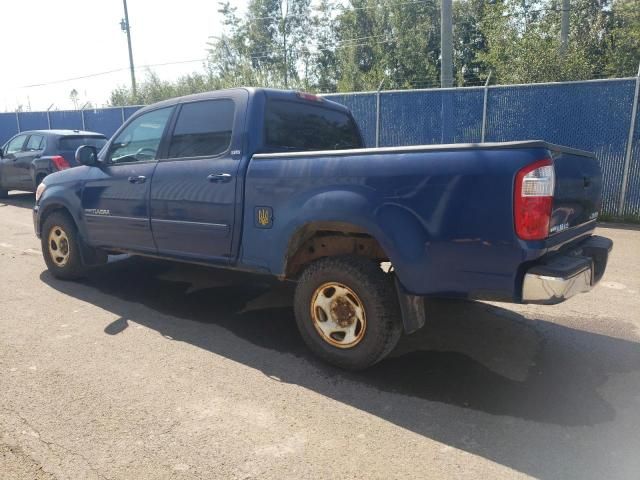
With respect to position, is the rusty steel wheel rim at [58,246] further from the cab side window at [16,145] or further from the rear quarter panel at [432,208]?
the cab side window at [16,145]

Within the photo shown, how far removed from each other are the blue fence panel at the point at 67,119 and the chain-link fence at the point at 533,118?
12741mm

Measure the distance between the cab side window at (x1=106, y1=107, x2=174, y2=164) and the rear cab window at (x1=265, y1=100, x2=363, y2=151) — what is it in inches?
Answer: 43.2

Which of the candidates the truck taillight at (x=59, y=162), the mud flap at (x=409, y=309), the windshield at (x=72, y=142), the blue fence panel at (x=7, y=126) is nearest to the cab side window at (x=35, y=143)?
the windshield at (x=72, y=142)

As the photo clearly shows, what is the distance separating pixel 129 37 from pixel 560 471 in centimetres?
3452

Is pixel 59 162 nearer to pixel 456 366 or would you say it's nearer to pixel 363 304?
pixel 363 304

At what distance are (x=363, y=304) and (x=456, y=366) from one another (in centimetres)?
84

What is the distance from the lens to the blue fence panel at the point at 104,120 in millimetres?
18328

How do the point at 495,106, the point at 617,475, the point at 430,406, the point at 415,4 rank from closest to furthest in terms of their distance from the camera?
1. the point at 617,475
2. the point at 430,406
3. the point at 495,106
4. the point at 415,4

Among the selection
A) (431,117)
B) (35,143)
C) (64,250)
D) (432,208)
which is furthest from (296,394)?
(35,143)

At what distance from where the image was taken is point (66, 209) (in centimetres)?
552

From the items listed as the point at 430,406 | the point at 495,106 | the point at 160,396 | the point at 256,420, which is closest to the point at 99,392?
the point at 160,396

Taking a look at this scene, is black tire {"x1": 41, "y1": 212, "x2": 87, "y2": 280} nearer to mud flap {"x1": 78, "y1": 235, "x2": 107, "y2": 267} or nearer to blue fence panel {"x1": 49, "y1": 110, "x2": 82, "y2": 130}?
mud flap {"x1": 78, "y1": 235, "x2": 107, "y2": 267}

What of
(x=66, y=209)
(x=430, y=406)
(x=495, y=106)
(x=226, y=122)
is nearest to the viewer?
(x=430, y=406)

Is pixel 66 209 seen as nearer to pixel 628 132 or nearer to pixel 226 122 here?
pixel 226 122
